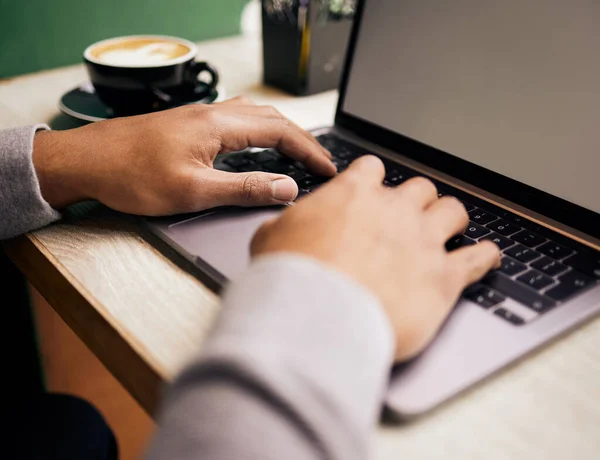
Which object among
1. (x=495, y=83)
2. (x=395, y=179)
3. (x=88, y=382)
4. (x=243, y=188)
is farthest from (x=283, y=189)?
(x=88, y=382)

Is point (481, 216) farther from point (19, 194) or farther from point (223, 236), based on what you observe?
point (19, 194)

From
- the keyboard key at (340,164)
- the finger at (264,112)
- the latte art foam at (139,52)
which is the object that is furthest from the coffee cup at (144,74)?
the keyboard key at (340,164)

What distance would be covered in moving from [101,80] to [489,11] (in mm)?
470

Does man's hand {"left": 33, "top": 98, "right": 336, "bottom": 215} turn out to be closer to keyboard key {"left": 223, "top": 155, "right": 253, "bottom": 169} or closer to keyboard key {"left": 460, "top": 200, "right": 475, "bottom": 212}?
keyboard key {"left": 223, "top": 155, "right": 253, "bottom": 169}

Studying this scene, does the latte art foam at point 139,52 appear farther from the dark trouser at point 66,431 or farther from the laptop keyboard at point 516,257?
the dark trouser at point 66,431

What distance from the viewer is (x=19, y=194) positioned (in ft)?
1.69

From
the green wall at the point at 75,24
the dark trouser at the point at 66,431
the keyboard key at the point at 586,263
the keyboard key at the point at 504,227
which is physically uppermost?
the keyboard key at the point at 586,263

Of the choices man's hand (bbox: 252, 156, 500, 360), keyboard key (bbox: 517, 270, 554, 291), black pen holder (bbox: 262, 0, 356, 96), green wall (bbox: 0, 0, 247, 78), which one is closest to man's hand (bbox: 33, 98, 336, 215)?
man's hand (bbox: 252, 156, 500, 360)

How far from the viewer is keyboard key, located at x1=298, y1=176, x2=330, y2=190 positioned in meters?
0.59

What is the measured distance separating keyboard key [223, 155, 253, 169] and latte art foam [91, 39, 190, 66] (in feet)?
0.65

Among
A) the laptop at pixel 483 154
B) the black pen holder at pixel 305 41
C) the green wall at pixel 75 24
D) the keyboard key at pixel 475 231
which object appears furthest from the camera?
the green wall at pixel 75 24

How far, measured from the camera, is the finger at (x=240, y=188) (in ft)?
1.72

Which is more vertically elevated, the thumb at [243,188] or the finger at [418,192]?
the finger at [418,192]

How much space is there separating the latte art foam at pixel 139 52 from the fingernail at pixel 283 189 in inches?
12.6
